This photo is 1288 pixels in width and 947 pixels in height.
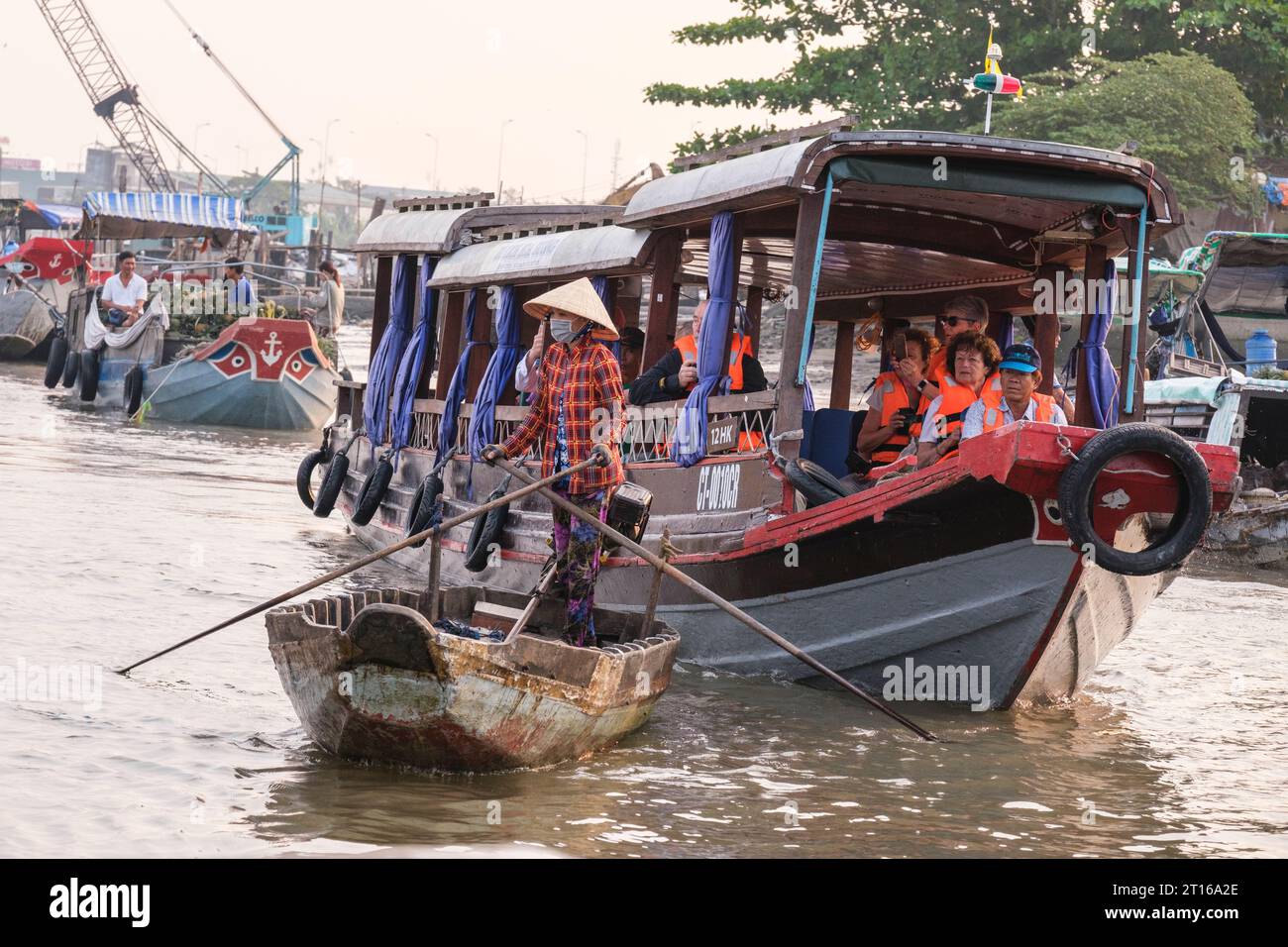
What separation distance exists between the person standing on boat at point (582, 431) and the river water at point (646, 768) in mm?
710

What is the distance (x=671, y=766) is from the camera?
613cm

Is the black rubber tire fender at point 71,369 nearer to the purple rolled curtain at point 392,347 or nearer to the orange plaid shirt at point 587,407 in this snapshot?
the purple rolled curtain at point 392,347

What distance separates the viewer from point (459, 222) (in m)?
10.7

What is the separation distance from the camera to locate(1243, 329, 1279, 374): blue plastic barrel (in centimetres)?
1518

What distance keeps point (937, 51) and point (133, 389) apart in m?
15.0

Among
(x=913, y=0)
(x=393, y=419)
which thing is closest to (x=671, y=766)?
(x=393, y=419)

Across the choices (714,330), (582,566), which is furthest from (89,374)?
(582,566)

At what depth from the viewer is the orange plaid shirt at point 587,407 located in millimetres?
6984

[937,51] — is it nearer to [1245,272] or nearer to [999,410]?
[1245,272]

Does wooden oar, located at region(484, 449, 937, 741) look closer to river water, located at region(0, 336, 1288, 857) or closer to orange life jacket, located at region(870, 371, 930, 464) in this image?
river water, located at region(0, 336, 1288, 857)

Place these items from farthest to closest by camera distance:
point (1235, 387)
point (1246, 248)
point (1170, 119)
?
point (1170, 119) < point (1246, 248) < point (1235, 387)

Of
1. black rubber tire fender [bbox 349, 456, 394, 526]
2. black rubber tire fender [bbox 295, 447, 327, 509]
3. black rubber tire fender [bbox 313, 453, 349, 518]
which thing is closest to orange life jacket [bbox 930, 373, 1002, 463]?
black rubber tire fender [bbox 349, 456, 394, 526]

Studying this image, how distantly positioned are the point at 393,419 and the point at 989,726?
5573mm

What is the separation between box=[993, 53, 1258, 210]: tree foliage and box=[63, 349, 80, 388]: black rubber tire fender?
15.0 meters
